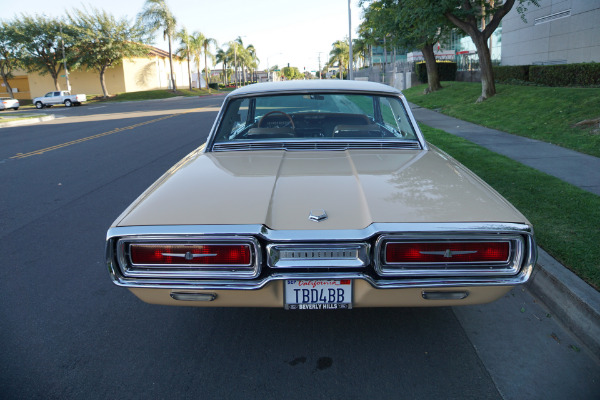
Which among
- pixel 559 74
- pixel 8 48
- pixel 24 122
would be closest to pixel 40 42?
pixel 8 48

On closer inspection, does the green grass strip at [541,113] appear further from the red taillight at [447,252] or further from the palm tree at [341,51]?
the palm tree at [341,51]

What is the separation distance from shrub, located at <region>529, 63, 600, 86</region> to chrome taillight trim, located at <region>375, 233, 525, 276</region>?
17365 millimetres

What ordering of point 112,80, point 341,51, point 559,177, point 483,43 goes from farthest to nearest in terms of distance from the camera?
point 341,51 < point 112,80 < point 483,43 < point 559,177

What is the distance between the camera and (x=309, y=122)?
14.9 feet

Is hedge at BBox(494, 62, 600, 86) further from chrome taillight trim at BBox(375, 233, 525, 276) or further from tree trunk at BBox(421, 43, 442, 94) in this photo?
chrome taillight trim at BBox(375, 233, 525, 276)

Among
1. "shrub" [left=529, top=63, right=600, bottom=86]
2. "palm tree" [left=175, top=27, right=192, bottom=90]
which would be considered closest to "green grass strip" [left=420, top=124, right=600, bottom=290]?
"shrub" [left=529, top=63, right=600, bottom=86]

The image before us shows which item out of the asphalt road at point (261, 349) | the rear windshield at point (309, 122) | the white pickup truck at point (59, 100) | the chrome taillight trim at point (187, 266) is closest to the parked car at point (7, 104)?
the white pickup truck at point (59, 100)

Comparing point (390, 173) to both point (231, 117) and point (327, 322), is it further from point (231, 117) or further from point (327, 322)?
point (231, 117)

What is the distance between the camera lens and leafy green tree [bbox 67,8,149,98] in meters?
46.8

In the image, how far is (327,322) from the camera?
3344 millimetres

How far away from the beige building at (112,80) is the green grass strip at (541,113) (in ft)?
143

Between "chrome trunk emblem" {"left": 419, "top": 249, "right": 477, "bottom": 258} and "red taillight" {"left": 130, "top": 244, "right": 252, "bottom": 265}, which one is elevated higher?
"red taillight" {"left": 130, "top": 244, "right": 252, "bottom": 265}

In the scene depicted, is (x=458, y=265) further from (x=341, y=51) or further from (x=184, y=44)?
(x=341, y=51)

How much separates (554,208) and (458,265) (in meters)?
3.43
